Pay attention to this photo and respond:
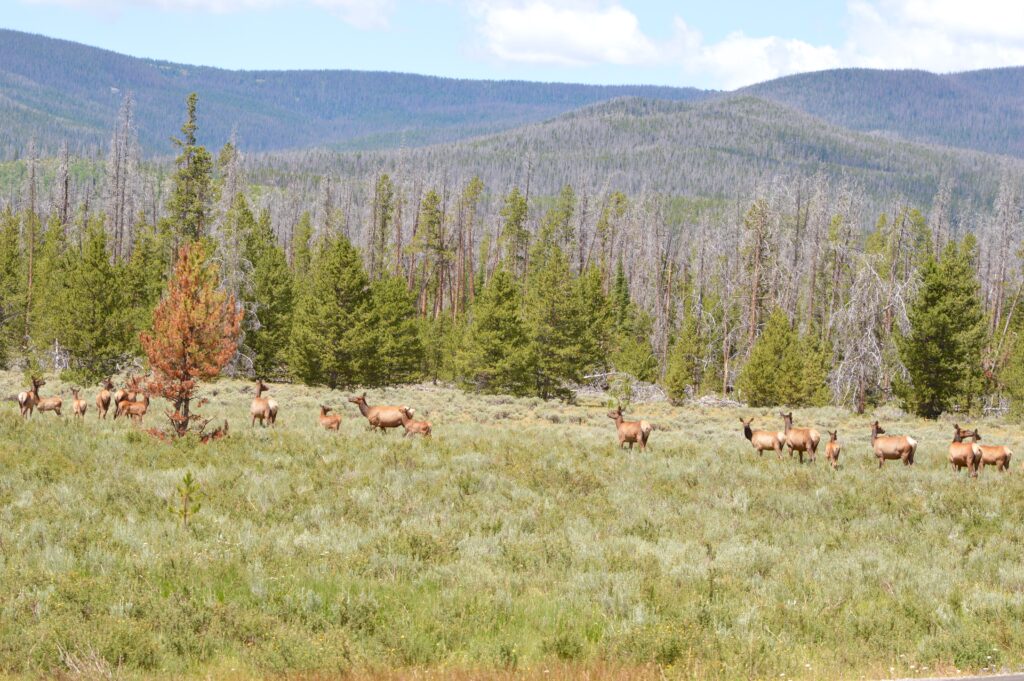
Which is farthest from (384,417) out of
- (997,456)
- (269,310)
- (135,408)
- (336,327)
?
(269,310)

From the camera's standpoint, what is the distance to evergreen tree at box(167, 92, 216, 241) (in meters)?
42.9

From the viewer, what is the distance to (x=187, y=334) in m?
17.6

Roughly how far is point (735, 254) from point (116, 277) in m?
56.5

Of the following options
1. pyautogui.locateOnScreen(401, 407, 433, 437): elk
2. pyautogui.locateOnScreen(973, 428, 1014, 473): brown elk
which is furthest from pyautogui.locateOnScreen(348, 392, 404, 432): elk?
pyautogui.locateOnScreen(973, 428, 1014, 473): brown elk

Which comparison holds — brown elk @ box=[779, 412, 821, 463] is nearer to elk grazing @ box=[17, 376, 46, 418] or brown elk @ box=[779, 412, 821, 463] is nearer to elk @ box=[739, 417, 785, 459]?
elk @ box=[739, 417, 785, 459]

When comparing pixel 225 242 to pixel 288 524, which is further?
pixel 225 242

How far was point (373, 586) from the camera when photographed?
32.8ft

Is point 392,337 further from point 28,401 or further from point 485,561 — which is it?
point 485,561

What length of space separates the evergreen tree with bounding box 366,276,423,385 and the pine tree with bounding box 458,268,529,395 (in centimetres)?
306

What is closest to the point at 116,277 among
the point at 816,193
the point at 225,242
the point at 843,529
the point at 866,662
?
the point at 225,242

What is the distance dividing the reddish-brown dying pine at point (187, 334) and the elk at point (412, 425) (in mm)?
5136

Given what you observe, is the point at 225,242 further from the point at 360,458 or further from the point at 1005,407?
the point at 1005,407

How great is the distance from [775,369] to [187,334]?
33.4m

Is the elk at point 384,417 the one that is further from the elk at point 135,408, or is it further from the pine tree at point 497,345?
the pine tree at point 497,345
